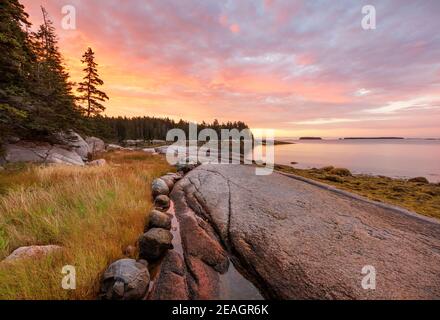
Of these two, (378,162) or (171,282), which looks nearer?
(171,282)

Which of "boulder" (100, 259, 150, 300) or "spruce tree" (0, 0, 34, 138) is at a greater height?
"spruce tree" (0, 0, 34, 138)

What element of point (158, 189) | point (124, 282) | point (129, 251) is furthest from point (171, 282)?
point (158, 189)

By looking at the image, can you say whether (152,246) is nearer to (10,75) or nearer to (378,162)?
(10,75)

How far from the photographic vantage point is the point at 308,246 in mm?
3912

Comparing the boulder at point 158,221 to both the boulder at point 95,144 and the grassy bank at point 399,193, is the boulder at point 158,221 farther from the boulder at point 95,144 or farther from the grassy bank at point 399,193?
the boulder at point 95,144

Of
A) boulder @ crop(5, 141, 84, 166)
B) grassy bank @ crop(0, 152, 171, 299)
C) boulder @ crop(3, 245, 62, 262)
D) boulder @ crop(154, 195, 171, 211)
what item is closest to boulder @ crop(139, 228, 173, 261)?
grassy bank @ crop(0, 152, 171, 299)

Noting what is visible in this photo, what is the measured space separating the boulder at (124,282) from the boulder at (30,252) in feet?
4.03

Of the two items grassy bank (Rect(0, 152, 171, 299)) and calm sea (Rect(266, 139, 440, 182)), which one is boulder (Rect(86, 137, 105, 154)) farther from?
calm sea (Rect(266, 139, 440, 182))

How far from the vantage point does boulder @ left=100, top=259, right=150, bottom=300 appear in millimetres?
2615

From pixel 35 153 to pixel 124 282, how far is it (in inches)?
550

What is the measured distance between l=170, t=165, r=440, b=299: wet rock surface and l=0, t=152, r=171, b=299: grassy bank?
1.38 m

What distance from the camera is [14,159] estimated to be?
35.7ft

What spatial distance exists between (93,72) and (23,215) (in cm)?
3141

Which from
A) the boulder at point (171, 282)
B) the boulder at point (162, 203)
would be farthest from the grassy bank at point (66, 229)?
the boulder at point (171, 282)
